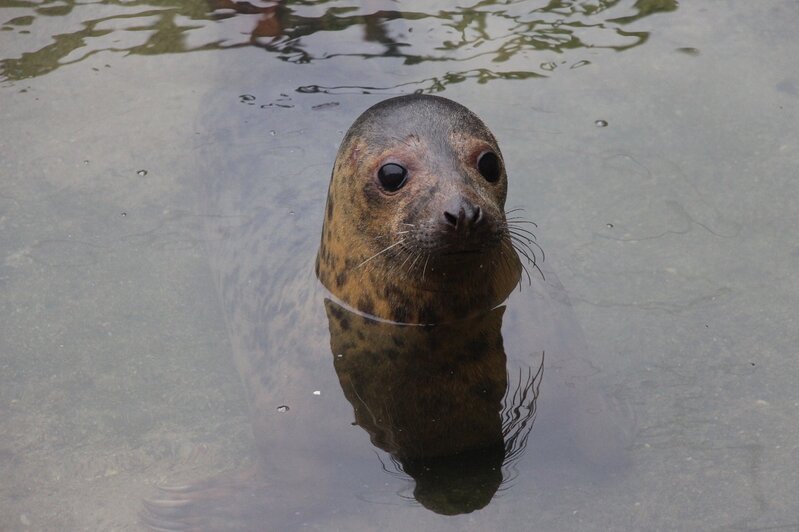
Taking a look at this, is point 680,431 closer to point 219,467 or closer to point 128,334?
point 219,467

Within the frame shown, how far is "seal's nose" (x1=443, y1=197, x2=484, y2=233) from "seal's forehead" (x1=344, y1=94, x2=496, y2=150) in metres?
0.50

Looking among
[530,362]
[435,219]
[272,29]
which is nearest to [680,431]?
[530,362]

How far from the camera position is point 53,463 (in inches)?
170

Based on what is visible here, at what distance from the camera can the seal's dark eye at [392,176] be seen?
4.18 m

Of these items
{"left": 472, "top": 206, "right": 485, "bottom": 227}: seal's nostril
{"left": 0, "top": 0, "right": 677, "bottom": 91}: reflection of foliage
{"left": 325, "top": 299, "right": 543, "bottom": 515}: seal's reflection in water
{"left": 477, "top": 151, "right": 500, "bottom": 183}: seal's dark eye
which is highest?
{"left": 472, "top": 206, "right": 485, "bottom": 227}: seal's nostril

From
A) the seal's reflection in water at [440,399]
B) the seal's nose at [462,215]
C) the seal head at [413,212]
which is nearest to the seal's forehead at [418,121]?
the seal head at [413,212]

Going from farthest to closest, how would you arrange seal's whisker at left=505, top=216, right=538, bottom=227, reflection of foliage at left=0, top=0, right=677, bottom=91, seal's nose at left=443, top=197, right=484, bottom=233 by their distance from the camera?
reflection of foliage at left=0, top=0, right=677, bottom=91 < seal's whisker at left=505, top=216, right=538, bottom=227 < seal's nose at left=443, top=197, right=484, bottom=233

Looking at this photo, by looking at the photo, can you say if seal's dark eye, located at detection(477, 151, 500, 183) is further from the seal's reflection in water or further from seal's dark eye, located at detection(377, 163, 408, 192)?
the seal's reflection in water

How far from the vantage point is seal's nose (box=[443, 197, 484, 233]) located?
12.3 feet

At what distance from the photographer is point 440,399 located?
4191 millimetres

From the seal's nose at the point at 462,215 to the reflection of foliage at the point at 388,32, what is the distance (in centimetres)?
242

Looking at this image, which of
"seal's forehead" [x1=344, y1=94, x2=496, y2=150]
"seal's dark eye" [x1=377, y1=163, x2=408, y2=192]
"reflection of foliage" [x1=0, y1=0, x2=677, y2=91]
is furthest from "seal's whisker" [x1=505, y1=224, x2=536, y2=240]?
"reflection of foliage" [x1=0, y1=0, x2=677, y2=91]

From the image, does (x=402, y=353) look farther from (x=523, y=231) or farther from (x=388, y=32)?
(x=388, y=32)

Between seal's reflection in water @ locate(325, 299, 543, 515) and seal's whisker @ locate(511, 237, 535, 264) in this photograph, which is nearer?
seal's reflection in water @ locate(325, 299, 543, 515)
